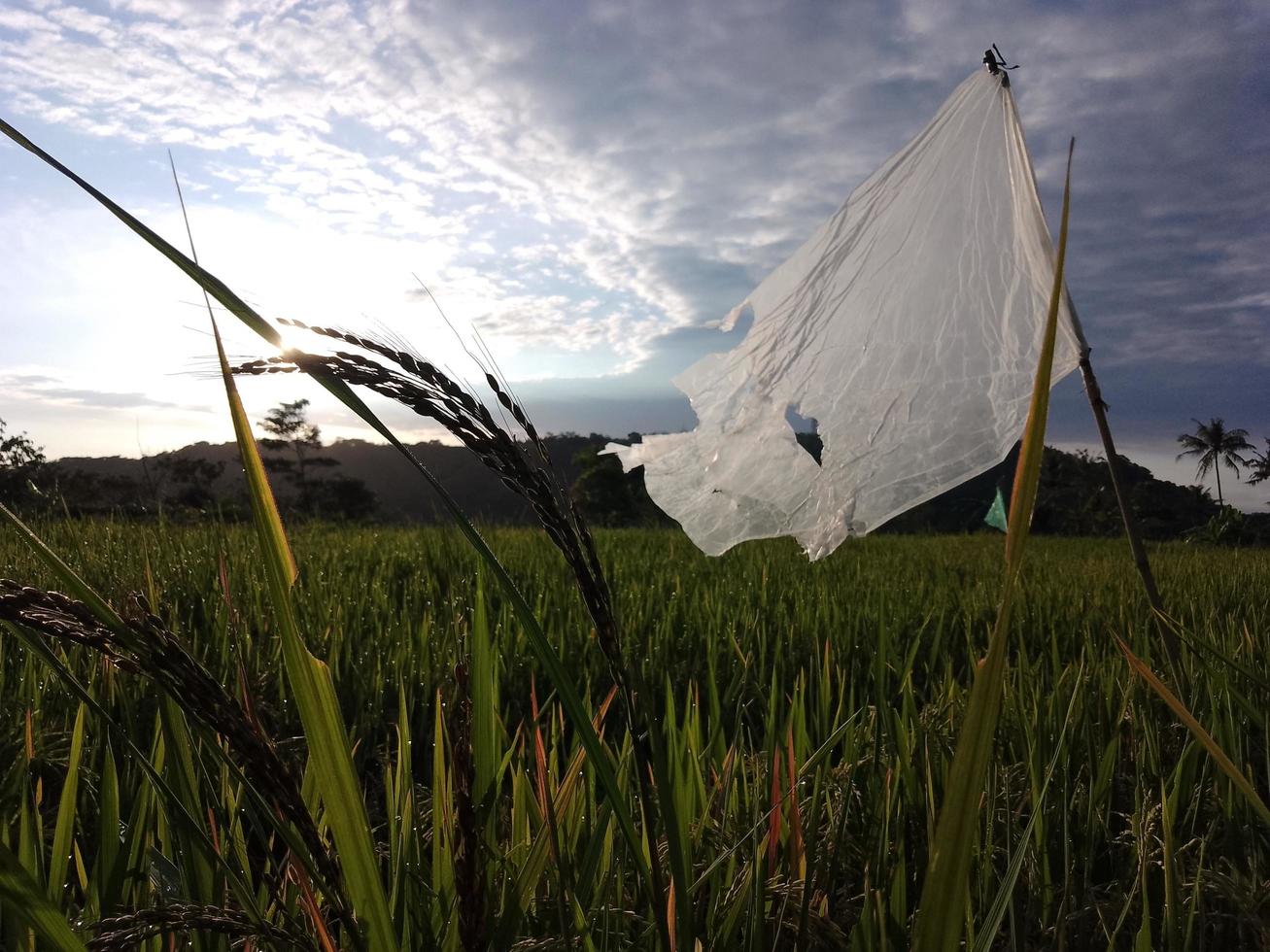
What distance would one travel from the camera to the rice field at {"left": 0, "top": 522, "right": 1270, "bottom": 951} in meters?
0.83

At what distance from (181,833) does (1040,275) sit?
6.10 feet

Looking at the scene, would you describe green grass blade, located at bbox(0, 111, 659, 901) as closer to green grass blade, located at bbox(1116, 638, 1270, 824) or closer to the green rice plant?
the green rice plant

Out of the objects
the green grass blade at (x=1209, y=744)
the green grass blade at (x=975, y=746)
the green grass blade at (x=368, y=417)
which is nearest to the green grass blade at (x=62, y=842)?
the green grass blade at (x=368, y=417)

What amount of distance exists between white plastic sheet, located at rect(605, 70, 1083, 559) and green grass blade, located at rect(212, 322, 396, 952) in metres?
1.07

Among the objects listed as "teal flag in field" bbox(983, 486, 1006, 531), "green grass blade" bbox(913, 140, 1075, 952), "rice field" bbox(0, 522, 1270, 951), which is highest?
"teal flag in field" bbox(983, 486, 1006, 531)

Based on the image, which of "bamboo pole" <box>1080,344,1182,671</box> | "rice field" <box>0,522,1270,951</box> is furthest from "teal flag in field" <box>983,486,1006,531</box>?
"bamboo pole" <box>1080,344,1182,671</box>

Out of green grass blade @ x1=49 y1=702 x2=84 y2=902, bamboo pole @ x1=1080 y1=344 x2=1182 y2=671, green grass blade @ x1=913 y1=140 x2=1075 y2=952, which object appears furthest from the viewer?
bamboo pole @ x1=1080 y1=344 x2=1182 y2=671

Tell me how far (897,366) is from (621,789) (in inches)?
47.8

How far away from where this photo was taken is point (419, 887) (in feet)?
3.37

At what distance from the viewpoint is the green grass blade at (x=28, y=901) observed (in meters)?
0.57

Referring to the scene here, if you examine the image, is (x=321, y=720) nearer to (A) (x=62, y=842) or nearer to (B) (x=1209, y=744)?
(A) (x=62, y=842)

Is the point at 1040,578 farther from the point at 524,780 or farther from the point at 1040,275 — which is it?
the point at 524,780

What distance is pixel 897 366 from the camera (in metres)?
1.79

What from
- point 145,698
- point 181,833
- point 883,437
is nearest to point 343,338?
point 181,833
